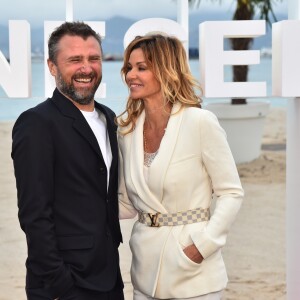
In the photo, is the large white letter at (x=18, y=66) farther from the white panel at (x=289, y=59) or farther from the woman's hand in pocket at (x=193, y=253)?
the woman's hand in pocket at (x=193, y=253)

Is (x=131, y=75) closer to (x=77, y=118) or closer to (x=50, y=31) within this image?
(x=77, y=118)

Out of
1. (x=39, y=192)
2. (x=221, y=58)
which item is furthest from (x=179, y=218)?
(x=221, y=58)

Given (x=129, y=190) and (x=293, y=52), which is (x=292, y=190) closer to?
(x=293, y=52)

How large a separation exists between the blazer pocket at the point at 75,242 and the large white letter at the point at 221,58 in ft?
5.11

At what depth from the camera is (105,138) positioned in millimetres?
2934

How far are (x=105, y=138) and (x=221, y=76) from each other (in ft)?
4.45

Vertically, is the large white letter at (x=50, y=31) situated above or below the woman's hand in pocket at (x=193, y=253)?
above

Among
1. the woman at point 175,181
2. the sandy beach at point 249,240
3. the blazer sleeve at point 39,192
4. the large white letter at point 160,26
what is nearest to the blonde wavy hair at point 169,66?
the woman at point 175,181

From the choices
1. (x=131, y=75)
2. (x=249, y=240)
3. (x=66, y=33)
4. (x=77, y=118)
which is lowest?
(x=249, y=240)

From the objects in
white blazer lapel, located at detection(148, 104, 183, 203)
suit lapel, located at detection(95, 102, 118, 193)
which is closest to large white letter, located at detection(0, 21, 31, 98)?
suit lapel, located at detection(95, 102, 118, 193)

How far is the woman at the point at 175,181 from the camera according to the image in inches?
113

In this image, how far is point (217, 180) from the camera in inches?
113

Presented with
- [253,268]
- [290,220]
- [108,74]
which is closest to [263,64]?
[108,74]

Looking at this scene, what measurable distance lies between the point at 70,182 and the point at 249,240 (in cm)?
631
